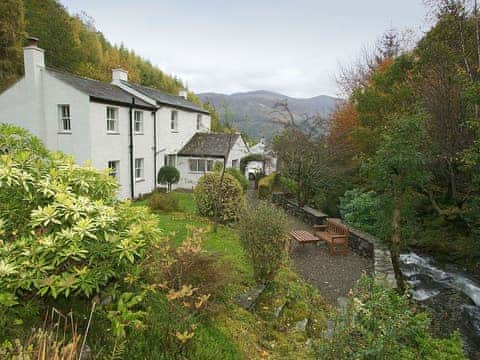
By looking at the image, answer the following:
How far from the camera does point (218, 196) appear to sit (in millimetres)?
12211

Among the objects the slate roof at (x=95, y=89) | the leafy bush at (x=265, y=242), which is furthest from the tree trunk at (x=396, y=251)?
the slate roof at (x=95, y=89)

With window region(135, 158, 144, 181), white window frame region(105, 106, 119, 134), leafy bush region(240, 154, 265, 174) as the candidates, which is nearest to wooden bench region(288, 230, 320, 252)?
white window frame region(105, 106, 119, 134)

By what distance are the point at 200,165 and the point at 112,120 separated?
8.71 m

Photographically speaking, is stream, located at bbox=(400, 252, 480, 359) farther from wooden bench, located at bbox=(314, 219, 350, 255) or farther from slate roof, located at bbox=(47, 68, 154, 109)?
slate roof, located at bbox=(47, 68, 154, 109)

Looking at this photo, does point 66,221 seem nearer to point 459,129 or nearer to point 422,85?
point 459,129

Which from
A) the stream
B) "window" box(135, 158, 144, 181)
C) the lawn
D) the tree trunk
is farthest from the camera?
"window" box(135, 158, 144, 181)

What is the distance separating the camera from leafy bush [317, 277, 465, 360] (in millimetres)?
3742

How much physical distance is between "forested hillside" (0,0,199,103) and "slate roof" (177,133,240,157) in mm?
14746

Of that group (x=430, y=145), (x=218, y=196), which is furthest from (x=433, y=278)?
(x=218, y=196)

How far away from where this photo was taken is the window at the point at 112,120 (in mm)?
17844

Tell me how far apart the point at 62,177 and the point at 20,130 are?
1199mm

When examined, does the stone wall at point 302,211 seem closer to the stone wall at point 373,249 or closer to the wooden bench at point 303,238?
the stone wall at point 373,249

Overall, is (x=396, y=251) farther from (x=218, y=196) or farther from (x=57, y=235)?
(x=57, y=235)

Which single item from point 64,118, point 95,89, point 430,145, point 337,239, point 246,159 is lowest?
point 337,239
